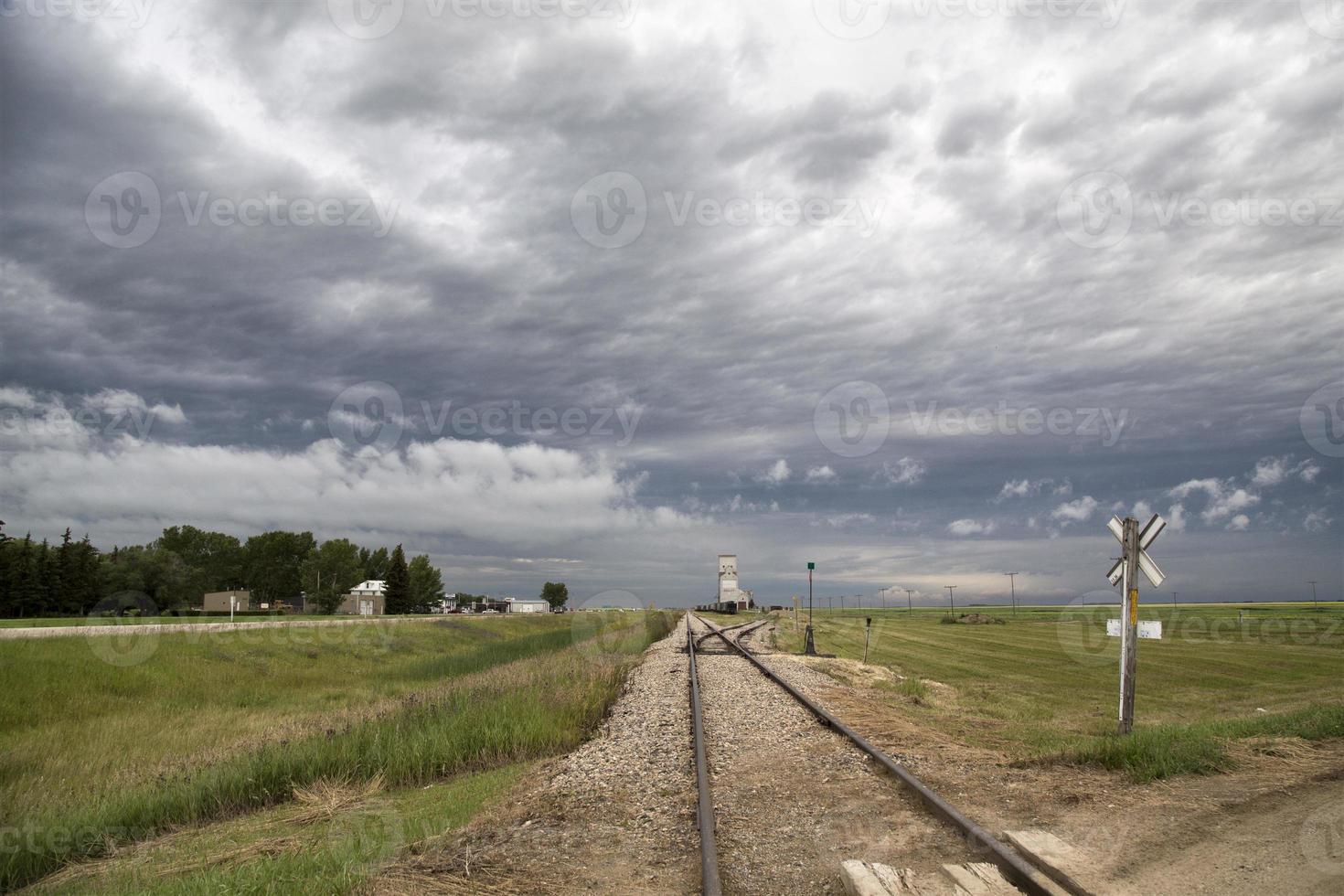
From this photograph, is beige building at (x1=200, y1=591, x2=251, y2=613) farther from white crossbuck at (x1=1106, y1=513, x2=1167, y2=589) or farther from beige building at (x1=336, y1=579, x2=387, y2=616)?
white crossbuck at (x1=1106, y1=513, x2=1167, y2=589)

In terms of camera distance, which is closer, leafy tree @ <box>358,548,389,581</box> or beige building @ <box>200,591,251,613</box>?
beige building @ <box>200,591,251,613</box>

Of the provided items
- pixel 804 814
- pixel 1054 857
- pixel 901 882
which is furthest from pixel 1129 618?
pixel 901 882

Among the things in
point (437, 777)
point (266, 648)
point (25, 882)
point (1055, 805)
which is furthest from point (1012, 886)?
point (266, 648)

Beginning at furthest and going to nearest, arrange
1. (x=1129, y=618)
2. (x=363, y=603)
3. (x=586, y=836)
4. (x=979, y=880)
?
(x=363, y=603) < (x=1129, y=618) < (x=586, y=836) < (x=979, y=880)

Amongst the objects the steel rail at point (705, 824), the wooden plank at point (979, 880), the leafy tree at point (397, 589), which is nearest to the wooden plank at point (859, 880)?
the wooden plank at point (979, 880)

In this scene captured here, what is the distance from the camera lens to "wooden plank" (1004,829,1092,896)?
18.9 ft

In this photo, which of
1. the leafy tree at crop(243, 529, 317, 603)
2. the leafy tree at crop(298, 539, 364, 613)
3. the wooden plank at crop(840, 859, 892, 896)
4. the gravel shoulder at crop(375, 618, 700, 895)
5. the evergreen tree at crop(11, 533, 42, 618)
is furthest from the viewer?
the leafy tree at crop(243, 529, 317, 603)

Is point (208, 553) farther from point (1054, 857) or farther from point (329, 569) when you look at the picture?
point (1054, 857)

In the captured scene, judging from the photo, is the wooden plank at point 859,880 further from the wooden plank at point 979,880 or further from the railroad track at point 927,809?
the railroad track at point 927,809

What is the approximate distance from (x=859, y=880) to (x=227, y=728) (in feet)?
72.9

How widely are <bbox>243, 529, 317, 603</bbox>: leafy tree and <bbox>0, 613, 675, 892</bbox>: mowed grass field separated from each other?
114 meters

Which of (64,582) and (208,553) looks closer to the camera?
(64,582)

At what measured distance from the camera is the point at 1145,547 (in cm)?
1240

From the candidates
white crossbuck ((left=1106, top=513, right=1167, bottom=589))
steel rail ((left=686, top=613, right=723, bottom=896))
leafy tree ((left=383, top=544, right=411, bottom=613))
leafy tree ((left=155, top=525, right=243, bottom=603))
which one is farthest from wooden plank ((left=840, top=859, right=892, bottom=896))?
leafy tree ((left=155, top=525, right=243, bottom=603))
